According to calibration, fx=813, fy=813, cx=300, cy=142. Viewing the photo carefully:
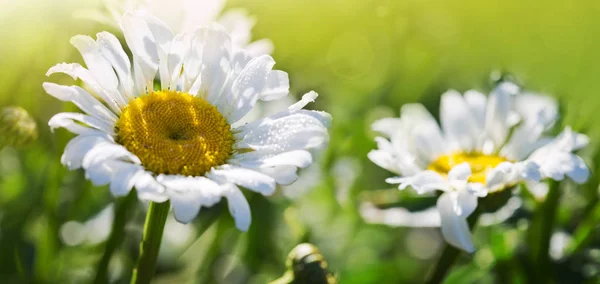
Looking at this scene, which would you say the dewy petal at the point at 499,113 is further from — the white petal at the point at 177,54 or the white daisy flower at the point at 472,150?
the white petal at the point at 177,54

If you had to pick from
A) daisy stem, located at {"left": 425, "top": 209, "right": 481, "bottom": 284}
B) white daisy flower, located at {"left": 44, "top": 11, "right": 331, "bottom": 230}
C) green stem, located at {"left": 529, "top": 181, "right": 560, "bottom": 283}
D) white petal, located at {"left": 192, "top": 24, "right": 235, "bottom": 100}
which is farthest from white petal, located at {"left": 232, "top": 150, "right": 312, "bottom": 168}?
green stem, located at {"left": 529, "top": 181, "right": 560, "bottom": 283}

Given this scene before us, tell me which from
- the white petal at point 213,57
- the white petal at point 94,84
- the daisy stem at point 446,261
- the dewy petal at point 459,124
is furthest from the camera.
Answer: the dewy petal at point 459,124

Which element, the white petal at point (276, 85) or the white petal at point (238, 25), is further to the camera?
the white petal at point (238, 25)

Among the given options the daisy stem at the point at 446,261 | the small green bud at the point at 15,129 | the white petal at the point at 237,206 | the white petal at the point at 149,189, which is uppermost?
the white petal at the point at 149,189

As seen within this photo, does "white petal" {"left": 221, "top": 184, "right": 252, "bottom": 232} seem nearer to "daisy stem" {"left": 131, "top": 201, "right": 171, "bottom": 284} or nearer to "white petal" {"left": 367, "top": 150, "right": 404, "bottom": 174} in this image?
"daisy stem" {"left": 131, "top": 201, "right": 171, "bottom": 284}

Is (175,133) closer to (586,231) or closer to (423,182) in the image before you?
(423,182)

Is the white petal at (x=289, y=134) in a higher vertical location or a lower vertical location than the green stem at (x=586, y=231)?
higher

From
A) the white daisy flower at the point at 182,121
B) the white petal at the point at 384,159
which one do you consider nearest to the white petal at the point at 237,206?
the white daisy flower at the point at 182,121
